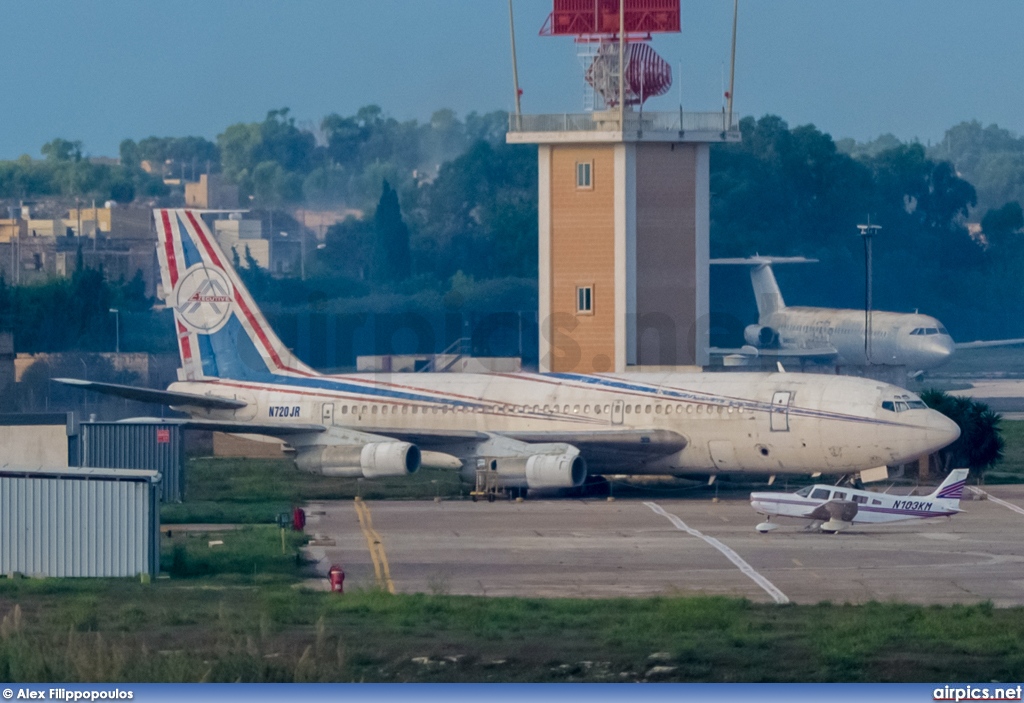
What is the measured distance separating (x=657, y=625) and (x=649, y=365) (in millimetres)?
31214

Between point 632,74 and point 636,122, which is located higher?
point 632,74

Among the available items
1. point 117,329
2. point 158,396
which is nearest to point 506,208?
point 117,329

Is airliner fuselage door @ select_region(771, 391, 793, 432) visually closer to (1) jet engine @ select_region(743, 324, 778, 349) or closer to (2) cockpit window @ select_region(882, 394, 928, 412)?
(2) cockpit window @ select_region(882, 394, 928, 412)

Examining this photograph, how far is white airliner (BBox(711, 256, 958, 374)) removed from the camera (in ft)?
286

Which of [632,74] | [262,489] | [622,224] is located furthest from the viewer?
[632,74]

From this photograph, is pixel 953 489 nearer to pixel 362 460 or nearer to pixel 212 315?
pixel 362 460

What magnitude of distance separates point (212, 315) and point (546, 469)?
37.2ft

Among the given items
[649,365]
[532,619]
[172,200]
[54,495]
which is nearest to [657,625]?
[532,619]

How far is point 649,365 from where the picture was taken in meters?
55.4

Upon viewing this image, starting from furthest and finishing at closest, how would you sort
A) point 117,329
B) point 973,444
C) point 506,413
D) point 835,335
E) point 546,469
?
point 835,335
point 117,329
point 973,444
point 506,413
point 546,469

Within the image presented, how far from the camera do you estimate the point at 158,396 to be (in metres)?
43.6

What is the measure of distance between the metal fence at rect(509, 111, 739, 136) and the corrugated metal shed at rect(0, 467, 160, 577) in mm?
27383

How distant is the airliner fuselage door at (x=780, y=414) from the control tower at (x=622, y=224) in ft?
39.5

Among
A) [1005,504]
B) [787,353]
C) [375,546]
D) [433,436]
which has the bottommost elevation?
[1005,504]
